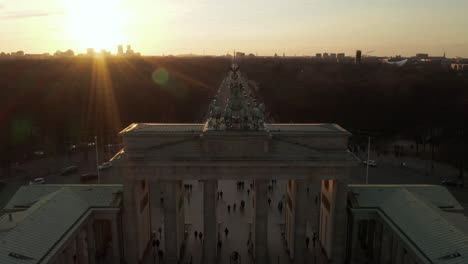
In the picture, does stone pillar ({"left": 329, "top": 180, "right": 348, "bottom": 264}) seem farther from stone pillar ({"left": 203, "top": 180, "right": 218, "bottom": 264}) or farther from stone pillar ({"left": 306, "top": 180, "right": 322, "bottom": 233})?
stone pillar ({"left": 203, "top": 180, "right": 218, "bottom": 264})

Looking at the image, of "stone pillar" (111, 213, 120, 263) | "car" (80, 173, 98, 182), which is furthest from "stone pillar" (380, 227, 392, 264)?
"car" (80, 173, 98, 182)

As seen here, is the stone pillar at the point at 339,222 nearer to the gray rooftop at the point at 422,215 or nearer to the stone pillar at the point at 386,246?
the gray rooftop at the point at 422,215

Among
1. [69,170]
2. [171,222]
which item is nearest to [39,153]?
[69,170]

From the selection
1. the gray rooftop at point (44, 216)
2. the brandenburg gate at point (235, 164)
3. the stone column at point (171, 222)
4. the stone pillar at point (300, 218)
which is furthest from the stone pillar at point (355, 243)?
the gray rooftop at point (44, 216)

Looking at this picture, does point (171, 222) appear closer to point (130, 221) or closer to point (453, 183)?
point (130, 221)

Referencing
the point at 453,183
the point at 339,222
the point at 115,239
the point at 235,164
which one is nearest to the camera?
the point at 235,164

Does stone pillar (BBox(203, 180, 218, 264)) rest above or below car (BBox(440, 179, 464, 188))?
above
